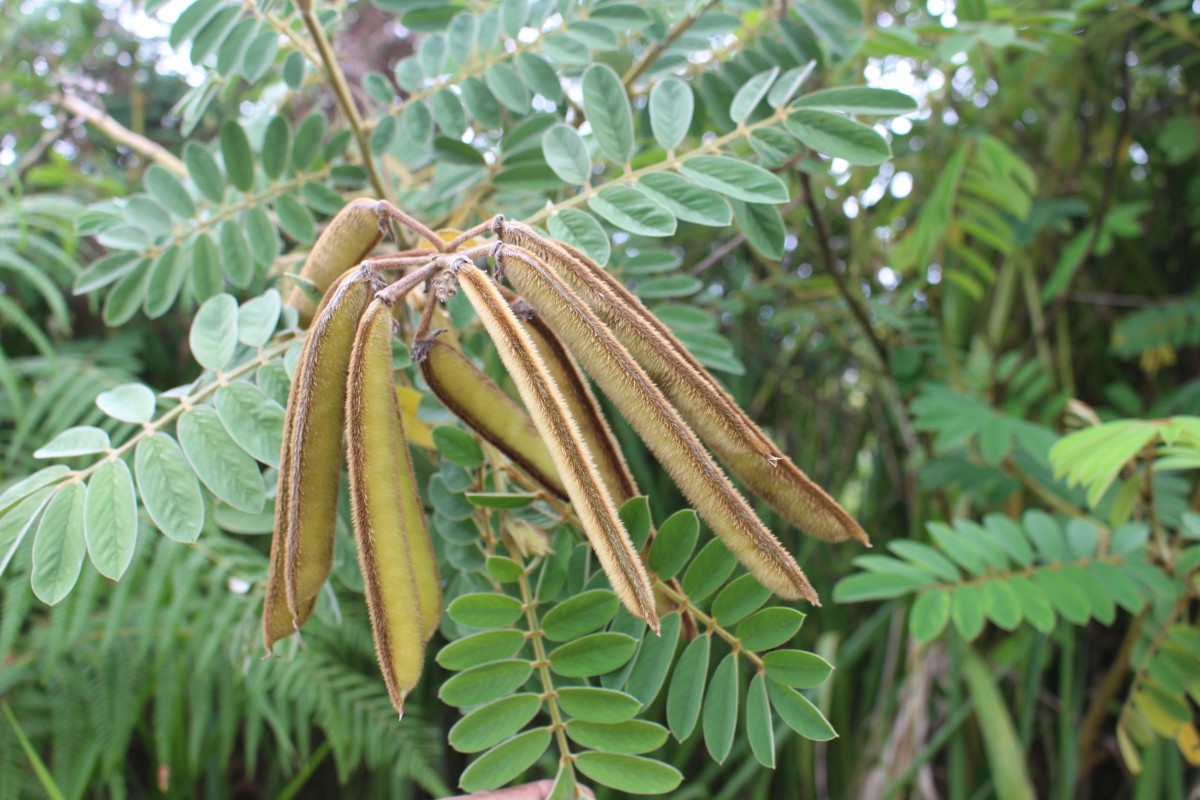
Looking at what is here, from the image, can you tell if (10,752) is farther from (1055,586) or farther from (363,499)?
(1055,586)

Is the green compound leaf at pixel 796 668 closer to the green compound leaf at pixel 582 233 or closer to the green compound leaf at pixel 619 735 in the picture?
the green compound leaf at pixel 619 735

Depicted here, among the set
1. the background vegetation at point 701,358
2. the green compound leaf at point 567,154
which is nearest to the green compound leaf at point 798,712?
the background vegetation at point 701,358

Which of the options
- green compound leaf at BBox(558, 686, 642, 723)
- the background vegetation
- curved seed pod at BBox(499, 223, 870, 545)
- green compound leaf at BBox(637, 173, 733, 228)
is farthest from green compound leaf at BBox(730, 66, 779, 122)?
green compound leaf at BBox(558, 686, 642, 723)

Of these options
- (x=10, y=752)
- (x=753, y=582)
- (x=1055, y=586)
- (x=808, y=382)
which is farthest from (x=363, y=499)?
(x=808, y=382)

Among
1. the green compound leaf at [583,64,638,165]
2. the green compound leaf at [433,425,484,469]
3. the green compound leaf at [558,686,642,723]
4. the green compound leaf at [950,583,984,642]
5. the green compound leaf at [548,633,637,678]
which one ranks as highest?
the green compound leaf at [583,64,638,165]

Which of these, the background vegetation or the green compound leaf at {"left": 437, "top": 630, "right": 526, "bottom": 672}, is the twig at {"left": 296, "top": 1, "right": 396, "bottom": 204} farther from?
the green compound leaf at {"left": 437, "top": 630, "right": 526, "bottom": 672}

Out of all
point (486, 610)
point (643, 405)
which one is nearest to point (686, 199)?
point (643, 405)
